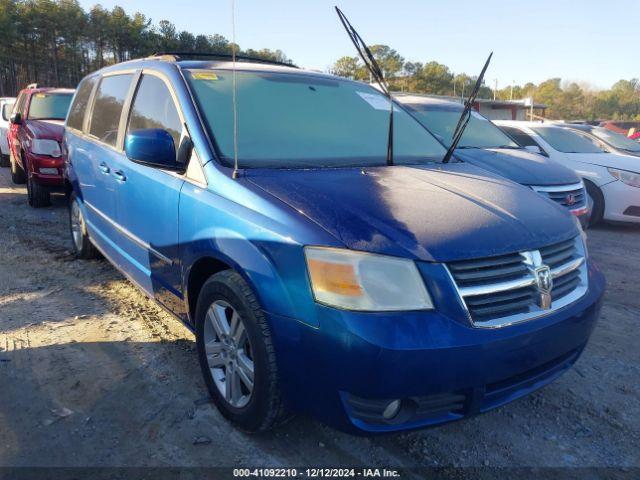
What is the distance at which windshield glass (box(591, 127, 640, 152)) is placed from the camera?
28.6ft

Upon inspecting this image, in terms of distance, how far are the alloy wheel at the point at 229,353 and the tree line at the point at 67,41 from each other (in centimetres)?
3069

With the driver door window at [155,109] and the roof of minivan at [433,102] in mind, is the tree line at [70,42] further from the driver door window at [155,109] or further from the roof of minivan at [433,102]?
the driver door window at [155,109]

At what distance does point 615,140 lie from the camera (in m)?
8.98

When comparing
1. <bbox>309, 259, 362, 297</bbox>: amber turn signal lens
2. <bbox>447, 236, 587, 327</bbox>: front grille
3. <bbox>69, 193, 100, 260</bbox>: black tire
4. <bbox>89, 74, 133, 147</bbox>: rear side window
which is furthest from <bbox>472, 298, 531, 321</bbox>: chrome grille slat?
<bbox>69, 193, 100, 260</bbox>: black tire

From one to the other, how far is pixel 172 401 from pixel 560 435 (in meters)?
1.95

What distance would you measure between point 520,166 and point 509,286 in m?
3.76

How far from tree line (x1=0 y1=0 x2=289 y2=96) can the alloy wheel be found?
30688 mm

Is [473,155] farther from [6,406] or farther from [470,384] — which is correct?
[6,406]

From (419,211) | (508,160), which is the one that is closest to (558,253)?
(419,211)

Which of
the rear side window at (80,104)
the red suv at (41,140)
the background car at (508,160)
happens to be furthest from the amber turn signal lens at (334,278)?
the red suv at (41,140)

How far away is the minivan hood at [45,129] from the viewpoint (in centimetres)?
749

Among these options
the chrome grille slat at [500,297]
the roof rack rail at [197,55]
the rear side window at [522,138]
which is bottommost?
the chrome grille slat at [500,297]

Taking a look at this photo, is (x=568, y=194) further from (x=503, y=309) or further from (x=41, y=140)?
(x=41, y=140)

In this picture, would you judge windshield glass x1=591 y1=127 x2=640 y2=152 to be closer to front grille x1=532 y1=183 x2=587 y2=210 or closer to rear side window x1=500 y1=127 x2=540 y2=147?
rear side window x1=500 y1=127 x2=540 y2=147
